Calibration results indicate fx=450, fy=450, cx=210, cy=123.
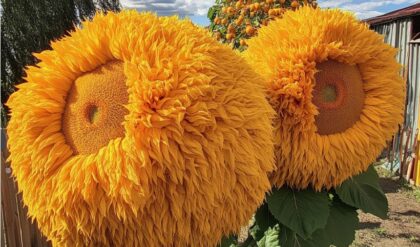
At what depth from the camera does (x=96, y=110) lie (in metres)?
1.17

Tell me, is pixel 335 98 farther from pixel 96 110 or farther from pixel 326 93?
pixel 96 110

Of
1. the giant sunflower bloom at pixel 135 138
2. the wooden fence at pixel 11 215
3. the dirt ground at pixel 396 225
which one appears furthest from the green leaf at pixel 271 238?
the dirt ground at pixel 396 225

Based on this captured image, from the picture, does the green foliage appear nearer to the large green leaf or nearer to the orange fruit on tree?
the large green leaf

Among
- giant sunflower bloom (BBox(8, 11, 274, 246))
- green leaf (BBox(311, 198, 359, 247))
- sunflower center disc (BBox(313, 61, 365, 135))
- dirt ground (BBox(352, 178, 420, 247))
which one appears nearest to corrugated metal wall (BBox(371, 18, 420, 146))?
dirt ground (BBox(352, 178, 420, 247))

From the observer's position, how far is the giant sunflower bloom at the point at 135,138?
43.6 inches

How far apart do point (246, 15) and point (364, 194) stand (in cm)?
158

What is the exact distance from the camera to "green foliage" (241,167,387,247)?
1627 millimetres

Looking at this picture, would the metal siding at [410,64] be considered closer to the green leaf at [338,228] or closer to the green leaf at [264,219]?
the green leaf at [338,228]

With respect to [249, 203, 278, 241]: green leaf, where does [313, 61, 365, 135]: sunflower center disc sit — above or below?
above

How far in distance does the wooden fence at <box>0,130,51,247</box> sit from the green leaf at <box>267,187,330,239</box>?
1239mm

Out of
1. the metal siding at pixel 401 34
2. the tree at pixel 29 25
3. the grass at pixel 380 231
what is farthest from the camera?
the tree at pixel 29 25

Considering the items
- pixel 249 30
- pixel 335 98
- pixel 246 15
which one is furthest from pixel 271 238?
pixel 246 15

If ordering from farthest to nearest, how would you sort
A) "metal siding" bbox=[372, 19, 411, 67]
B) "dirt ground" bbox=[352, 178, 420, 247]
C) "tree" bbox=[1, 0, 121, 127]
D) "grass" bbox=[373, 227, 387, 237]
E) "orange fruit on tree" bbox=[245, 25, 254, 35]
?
"tree" bbox=[1, 0, 121, 127], "metal siding" bbox=[372, 19, 411, 67], "grass" bbox=[373, 227, 387, 237], "dirt ground" bbox=[352, 178, 420, 247], "orange fruit on tree" bbox=[245, 25, 254, 35]

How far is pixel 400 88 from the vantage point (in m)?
1.71
